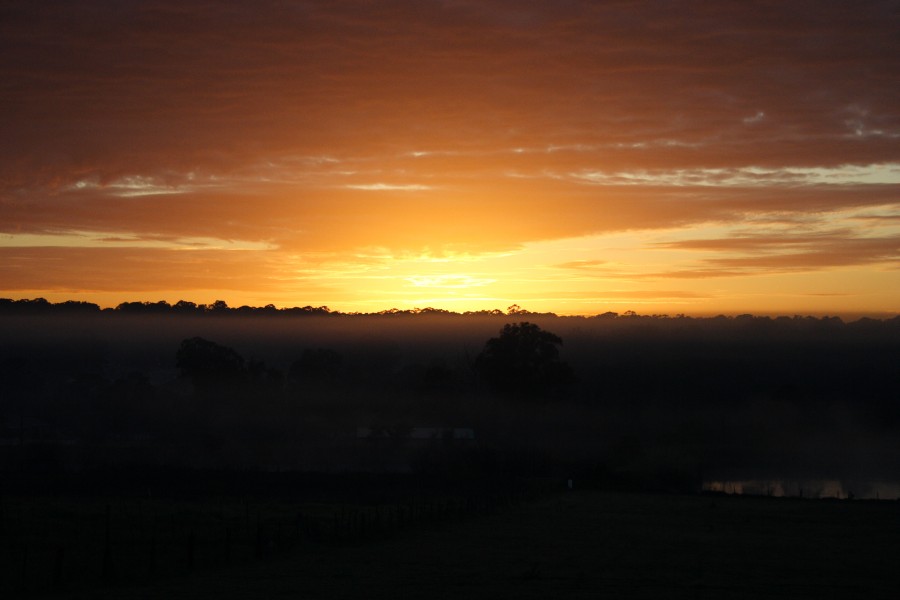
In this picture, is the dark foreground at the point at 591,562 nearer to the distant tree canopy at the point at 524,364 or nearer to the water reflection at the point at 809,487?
the water reflection at the point at 809,487

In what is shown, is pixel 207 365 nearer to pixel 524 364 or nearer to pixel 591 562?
pixel 524 364

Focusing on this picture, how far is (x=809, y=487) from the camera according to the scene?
59.6 m

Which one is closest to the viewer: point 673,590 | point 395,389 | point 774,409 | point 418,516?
point 673,590

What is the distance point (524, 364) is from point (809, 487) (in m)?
26.1

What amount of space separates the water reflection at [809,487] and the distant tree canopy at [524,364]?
20002 mm

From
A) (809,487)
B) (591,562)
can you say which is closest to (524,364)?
(809,487)

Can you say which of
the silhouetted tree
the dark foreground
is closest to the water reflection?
the dark foreground

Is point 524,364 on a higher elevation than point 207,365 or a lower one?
higher

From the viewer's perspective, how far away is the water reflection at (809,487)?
180ft

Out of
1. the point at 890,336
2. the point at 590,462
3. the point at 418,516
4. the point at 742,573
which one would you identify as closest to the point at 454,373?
the point at 590,462

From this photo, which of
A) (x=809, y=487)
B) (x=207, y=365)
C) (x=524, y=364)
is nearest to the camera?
(x=809, y=487)

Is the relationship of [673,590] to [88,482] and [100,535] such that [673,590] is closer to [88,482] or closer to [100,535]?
[100,535]

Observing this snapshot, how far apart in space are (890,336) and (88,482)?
169319 millimetres

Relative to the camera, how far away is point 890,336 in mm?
183250
